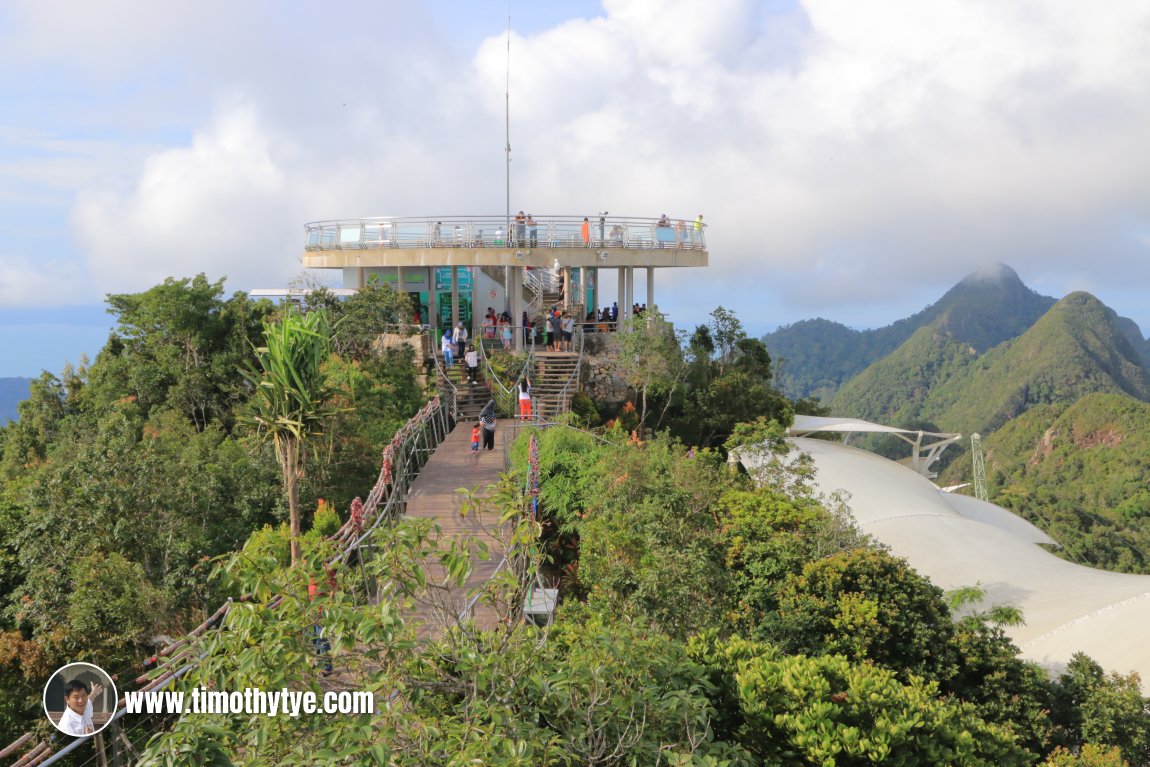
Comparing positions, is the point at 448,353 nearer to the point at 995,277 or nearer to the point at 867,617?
the point at 867,617

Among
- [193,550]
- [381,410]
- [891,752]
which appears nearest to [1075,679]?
[891,752]

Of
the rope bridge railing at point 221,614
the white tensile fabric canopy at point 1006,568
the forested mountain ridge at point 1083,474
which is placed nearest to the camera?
the rope bridge railing at point 221,614

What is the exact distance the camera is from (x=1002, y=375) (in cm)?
10144

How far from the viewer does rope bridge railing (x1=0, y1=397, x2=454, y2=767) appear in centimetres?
563

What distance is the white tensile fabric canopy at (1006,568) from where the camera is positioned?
43.3ft

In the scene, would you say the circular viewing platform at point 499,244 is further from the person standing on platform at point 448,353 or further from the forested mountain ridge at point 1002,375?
the forested mountain ridge at point 1002,375

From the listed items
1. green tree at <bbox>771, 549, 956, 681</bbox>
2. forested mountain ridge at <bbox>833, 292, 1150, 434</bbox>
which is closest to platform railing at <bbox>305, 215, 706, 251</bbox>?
green tree at <bbox>771, 549, 956, 681</bbox>

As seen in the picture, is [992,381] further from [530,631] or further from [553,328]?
[530,631]

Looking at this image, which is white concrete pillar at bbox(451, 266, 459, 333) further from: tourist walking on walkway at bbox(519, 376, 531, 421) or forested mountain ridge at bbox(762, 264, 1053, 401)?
forested mountain ridge at bbox(762, 264, 1053, 401)

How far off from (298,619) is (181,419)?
51.9 ft

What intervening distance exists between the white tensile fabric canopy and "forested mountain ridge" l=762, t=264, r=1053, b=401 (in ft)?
412

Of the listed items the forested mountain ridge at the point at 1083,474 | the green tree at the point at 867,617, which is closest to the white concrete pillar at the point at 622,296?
the green tree at the point at 867,617

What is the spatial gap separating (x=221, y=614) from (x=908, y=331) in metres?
178

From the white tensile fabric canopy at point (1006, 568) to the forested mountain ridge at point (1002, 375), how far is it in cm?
7079
